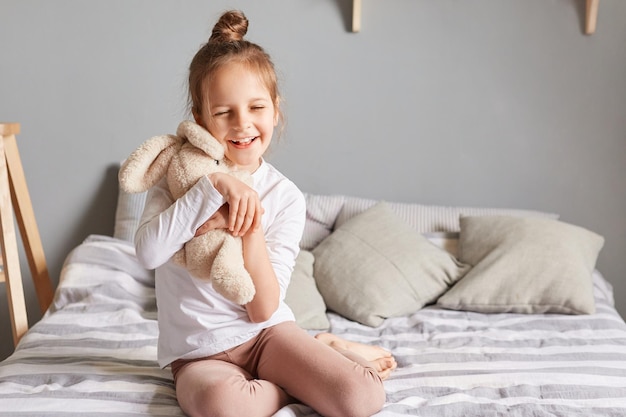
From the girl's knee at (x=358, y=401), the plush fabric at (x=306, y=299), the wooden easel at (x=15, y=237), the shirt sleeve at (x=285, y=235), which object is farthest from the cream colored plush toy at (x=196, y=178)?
the wooden easel at (x=15, y=237)

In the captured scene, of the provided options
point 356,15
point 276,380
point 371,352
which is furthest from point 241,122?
point 356,15

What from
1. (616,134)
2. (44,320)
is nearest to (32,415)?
(44,320)

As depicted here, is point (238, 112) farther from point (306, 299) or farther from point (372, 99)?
point (372, 99)

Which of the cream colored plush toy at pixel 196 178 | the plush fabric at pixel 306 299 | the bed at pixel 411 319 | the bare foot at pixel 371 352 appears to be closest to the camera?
the cream colored plush toy at pixel 196 178

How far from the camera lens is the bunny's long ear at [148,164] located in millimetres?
1306

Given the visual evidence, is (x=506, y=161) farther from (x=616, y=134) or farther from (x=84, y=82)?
(x=84, y=82)

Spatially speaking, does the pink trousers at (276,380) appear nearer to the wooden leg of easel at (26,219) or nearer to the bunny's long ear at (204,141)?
the bunny's long ear at (204,141)

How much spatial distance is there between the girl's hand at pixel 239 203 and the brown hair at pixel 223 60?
151 mm

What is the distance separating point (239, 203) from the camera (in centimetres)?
128

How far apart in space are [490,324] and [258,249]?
799 mm

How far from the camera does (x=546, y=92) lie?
96.2 inches

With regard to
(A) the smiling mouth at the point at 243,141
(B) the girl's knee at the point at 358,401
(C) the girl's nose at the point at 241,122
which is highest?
(C) the girl's nose at the point at 241,122

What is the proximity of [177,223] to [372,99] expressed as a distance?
1.29 meters

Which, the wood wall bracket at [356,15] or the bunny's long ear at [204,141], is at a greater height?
the wood wall bracket at [356,15]
